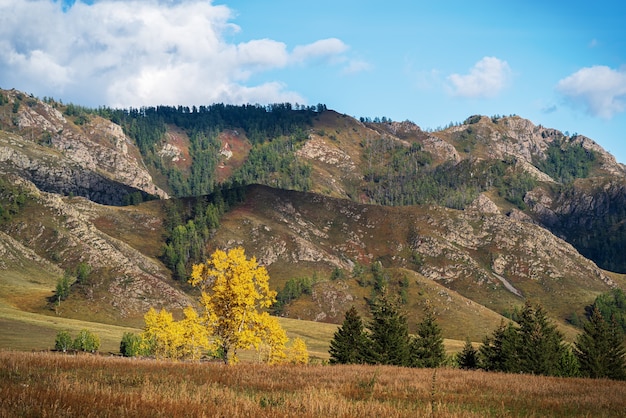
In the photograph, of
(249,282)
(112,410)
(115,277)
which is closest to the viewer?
(112,410)

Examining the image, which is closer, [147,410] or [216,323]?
[147,410]

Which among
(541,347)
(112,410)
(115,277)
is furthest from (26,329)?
(112,410)

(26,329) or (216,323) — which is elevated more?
(216,323)

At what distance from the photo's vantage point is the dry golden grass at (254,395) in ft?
35.7

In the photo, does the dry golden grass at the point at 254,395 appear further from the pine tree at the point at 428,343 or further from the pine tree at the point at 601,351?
the pine tree at the point at 601,351

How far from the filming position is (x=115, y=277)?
174875 mm

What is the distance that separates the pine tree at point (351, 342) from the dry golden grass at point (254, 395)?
41256 mm

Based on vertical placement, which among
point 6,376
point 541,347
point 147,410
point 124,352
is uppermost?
point 147,410

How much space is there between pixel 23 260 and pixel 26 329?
8852 cm

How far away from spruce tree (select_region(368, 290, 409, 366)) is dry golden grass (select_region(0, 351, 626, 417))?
38.5 m

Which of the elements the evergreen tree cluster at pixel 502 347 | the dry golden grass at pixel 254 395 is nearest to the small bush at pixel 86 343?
the evergreen tree cluster at pixel 502 347

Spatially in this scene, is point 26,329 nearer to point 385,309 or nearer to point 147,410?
point 385,309

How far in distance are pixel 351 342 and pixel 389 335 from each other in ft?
19.5

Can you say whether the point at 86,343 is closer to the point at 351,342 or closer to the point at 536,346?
the point at 351,342
